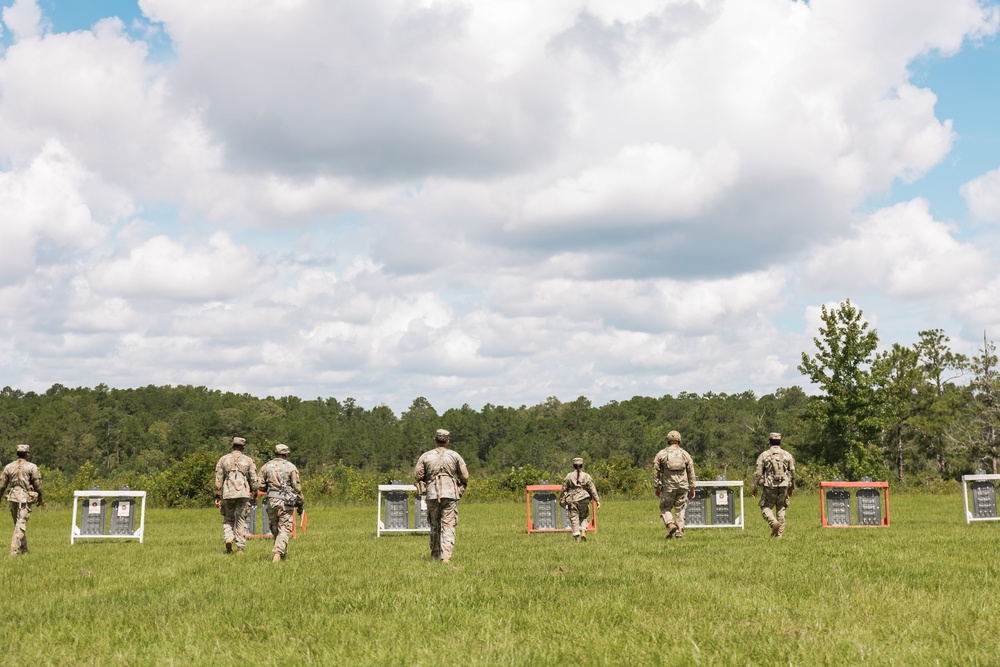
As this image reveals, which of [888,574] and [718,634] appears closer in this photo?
[718,634]

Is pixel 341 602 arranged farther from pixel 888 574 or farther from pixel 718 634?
pixel 888 574

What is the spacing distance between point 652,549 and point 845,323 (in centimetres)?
4867

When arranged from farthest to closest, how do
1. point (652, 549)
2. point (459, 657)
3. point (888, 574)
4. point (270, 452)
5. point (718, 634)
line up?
point (270, 452)
point (652, 549)
point (888, 574)
point (718, 634)
point (459, 657)

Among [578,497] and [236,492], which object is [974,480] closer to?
[578,497]

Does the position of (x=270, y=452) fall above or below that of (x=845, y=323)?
below

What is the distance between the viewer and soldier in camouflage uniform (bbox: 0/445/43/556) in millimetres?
18125

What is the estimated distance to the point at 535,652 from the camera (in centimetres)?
703

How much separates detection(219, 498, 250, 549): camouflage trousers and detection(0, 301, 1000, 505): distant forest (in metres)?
28.6

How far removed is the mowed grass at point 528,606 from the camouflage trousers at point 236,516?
1.05 meters

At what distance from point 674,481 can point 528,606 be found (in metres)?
10.4

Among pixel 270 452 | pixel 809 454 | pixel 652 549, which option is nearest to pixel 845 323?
pixel 809 454

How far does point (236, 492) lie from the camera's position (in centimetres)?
1731

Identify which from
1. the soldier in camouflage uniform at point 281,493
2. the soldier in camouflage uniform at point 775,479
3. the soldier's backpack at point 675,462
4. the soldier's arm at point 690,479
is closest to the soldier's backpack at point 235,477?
the soldier in camouflage uniform at point 281,493

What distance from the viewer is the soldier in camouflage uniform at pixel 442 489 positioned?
569 inches
